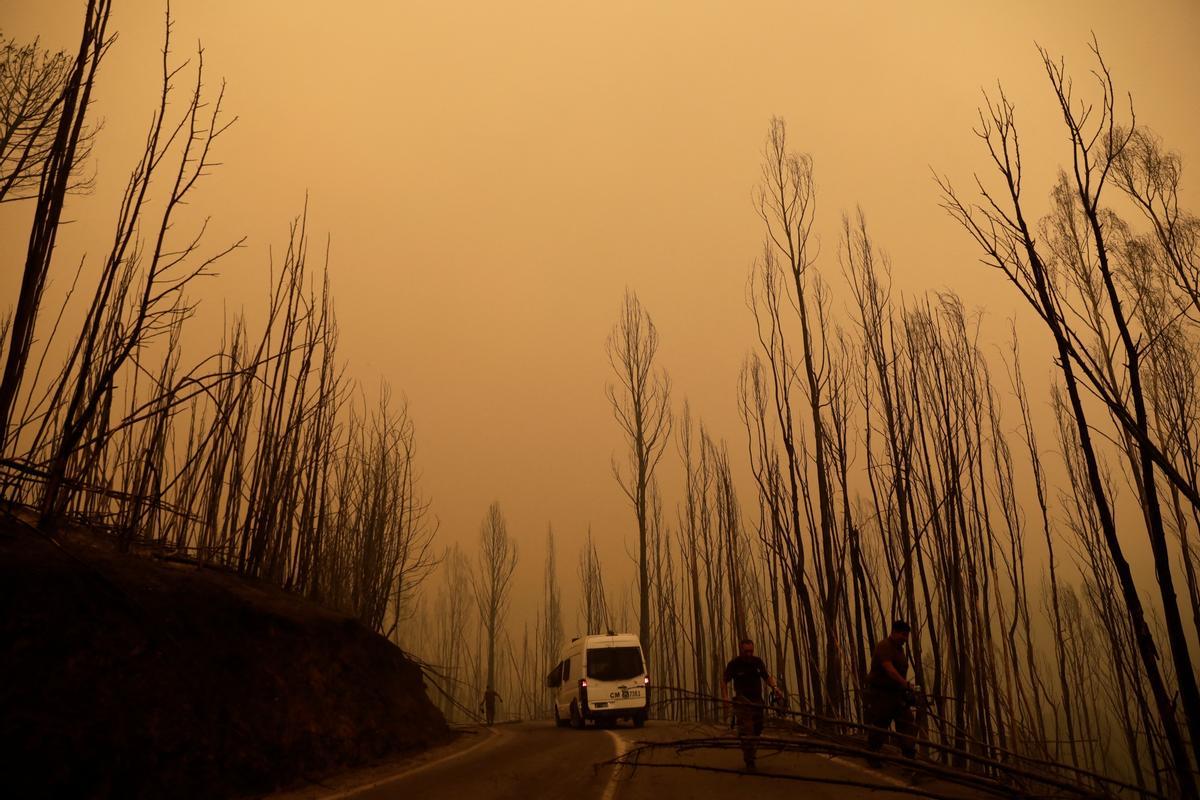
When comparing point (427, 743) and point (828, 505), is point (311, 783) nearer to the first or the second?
point (427, 743)

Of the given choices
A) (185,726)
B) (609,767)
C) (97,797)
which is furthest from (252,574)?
(609,767)

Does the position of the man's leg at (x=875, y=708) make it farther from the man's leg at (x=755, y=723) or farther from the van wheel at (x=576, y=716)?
the van wheel at (x=576, y=716)

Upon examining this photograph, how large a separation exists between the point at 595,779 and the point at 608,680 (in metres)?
8.30

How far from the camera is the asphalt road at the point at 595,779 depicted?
500cm

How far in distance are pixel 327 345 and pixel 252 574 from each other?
9.14 feet

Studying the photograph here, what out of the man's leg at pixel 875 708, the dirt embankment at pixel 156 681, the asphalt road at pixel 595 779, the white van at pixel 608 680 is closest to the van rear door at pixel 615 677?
the white van at pixel 608 680

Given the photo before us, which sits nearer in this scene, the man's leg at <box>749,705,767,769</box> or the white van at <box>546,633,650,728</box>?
the man's leg at <box>749,705,767,769</box>

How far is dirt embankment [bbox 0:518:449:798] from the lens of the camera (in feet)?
12.0

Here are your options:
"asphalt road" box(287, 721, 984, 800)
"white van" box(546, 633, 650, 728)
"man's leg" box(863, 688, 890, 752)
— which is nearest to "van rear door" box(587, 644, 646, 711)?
"white van" box(546, 633, 650, 728)

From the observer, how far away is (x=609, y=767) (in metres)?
6.76

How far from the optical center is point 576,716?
14344mm

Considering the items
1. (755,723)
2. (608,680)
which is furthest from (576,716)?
(755,723)

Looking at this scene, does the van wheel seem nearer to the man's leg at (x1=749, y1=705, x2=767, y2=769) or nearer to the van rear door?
the van rear door

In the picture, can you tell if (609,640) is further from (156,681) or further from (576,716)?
(156,681)
